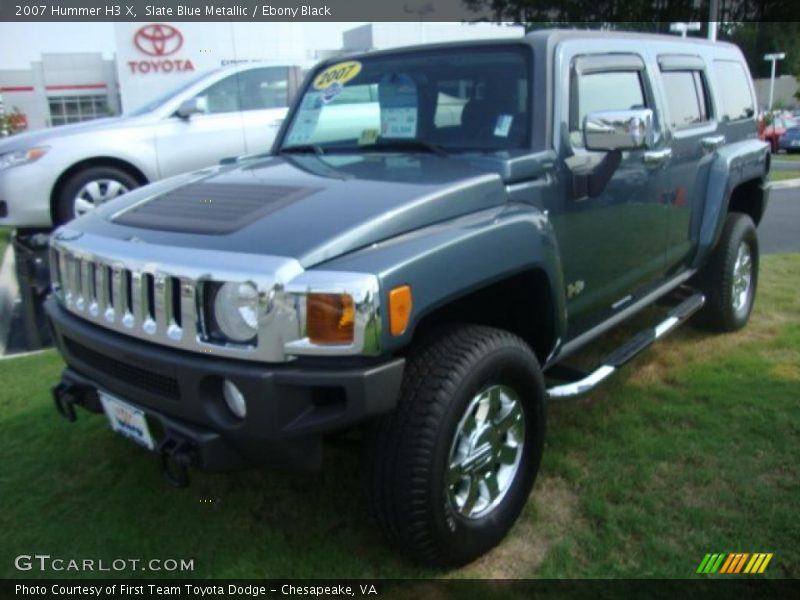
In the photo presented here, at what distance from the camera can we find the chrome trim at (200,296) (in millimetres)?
2072

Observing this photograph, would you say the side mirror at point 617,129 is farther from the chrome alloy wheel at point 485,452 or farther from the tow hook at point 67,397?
the tow hook at point 67,397

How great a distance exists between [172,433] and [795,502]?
2.42m

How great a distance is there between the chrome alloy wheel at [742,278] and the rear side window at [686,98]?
987mm

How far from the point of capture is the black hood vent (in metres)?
2.44

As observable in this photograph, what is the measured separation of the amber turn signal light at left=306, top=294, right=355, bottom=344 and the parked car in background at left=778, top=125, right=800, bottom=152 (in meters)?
27.2

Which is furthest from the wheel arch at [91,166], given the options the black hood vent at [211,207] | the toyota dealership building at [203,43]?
the toyota dealership building at [203,43]

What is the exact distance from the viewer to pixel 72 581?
8.55 ft

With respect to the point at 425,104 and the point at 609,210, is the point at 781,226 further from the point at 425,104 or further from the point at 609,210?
the point at 425,104

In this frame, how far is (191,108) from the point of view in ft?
22.8

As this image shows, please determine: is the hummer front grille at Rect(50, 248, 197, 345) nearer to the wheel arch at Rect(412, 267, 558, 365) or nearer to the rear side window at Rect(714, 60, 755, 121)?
the wheel arch at Rect(412, 267, 558, 365)

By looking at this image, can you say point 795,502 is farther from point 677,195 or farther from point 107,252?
point 107,252

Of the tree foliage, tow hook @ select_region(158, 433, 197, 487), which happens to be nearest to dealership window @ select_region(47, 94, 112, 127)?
the tree foliage

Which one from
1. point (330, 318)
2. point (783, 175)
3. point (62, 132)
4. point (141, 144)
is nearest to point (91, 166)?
point (62, 132)

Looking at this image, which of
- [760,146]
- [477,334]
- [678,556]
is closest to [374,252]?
[477,334]
